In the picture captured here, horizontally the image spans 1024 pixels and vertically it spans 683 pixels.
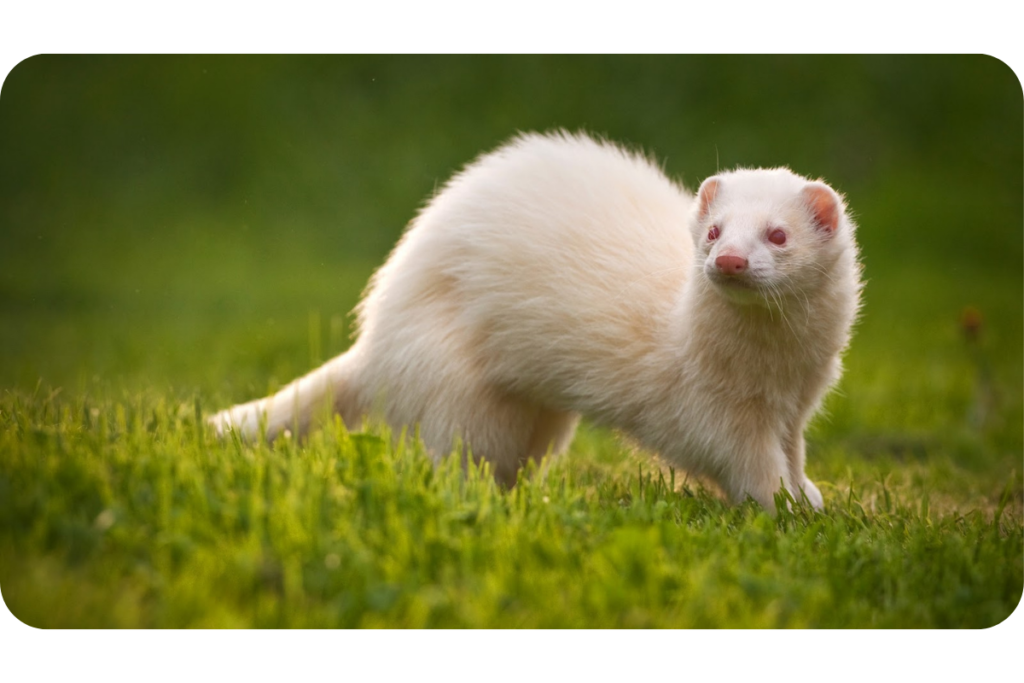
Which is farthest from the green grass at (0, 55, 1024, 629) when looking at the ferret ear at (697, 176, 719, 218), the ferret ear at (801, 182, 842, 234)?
the ferret ear at (697, 176, 719, 218)

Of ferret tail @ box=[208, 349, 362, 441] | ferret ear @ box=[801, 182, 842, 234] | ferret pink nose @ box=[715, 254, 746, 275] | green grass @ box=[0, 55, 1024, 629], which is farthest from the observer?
ferret tail @ box=[208, 349, 362, 441]

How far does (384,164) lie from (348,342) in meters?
3.94

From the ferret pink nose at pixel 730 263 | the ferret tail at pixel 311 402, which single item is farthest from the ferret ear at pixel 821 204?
the ferret tail at pixel 311 402

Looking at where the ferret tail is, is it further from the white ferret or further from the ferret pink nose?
the ferret pink nose

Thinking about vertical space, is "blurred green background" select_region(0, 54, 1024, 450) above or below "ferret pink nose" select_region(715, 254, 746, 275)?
A: above

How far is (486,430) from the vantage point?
5.05m

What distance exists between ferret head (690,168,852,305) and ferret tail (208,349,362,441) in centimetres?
195

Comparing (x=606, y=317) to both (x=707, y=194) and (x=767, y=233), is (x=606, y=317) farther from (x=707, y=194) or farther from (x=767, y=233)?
(x=767, y=233)

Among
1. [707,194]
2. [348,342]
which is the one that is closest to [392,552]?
[707,194]

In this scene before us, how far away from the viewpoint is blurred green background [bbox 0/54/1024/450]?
1090 cm

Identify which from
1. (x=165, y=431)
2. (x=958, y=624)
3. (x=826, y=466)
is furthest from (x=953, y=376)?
(x=165, y=431)

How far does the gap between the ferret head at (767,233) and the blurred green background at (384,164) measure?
17.7 feet

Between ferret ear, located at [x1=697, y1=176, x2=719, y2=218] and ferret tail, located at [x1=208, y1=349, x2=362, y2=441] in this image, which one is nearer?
ferret ear, located at [x1=697, y1=176, x2=719, y2=218]

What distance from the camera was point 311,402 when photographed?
5.35m
